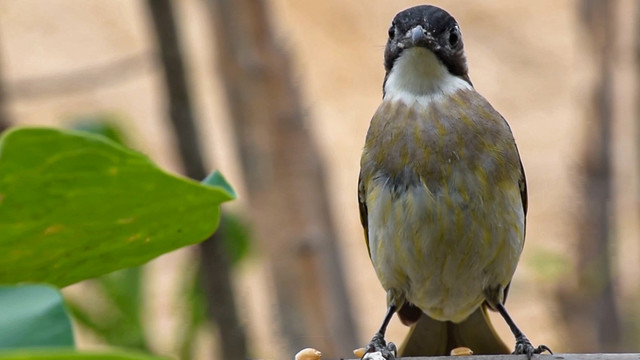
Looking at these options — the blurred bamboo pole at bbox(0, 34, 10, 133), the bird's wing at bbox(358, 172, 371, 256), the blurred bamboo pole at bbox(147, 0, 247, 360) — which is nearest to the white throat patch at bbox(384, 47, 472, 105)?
the bird's wing at bbox(358, 172, 371, 256)

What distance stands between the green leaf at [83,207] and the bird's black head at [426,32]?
48.5 inches

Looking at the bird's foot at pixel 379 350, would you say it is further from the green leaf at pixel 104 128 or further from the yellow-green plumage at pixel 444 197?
the green leaf at pixel 104 128

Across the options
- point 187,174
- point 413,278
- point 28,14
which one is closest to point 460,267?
point 413,278

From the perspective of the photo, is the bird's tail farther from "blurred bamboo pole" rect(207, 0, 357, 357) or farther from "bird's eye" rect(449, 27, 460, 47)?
"blurred bamboo pole" rect(207, 0, 357, 357)

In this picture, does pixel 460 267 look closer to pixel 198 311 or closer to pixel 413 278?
pixel 413 278

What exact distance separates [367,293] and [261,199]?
502 centimetres

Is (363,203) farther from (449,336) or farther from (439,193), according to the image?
(449,336)

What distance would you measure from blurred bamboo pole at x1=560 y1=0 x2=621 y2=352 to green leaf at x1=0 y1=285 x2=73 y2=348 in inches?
128

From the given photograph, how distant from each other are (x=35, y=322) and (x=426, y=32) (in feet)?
5.02

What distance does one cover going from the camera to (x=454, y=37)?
2189 millimetres

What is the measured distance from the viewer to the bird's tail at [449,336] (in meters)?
2.17

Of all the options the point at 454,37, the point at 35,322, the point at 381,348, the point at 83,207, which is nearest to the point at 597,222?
the point at 454,37

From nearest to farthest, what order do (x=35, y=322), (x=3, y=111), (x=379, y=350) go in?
(x=35, y=322), (x=379, y=350), (x=3, y=111)

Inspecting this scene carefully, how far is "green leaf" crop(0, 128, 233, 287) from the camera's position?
792 mm
